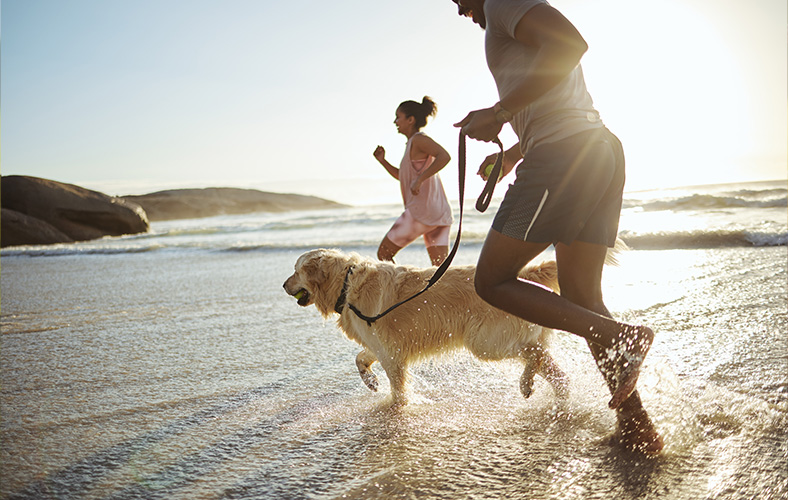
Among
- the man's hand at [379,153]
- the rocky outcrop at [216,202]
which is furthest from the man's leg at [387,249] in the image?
the rocky outcrop at [216,202]

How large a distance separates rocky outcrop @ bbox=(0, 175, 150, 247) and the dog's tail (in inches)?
763

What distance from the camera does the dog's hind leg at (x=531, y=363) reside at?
125 inches

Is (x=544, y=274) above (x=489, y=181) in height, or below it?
below

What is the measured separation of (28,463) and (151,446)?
1.63 feet

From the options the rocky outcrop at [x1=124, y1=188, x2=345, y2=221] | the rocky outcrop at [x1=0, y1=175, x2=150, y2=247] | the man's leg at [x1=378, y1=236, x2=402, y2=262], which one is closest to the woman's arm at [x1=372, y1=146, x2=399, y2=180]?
the man's leg at [x1=378, y1=236, x2=402, y2=262]

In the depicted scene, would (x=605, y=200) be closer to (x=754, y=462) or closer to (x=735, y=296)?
(x=754, y=462)

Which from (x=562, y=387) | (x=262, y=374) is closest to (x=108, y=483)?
(x=262, y=374)

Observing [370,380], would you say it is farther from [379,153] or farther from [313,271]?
[379,153]

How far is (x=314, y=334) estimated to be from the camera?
15.5 ft

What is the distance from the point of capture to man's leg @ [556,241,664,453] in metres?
2.29

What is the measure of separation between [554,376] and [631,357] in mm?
1124

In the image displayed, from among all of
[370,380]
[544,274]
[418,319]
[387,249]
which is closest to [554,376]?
[544,274]

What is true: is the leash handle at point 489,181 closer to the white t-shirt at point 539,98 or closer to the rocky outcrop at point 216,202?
the white t-shirt at point 539,98

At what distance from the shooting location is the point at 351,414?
3025 millimetres
